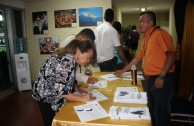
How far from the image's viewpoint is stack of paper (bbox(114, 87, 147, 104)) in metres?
1.58

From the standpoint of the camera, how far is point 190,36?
3.62m

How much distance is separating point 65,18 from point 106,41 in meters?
2.28

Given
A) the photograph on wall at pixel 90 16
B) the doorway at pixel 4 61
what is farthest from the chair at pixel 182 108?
the doorway at pixel 4 61

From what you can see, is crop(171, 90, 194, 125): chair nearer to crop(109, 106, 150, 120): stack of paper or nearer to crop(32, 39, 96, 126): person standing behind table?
crop(109, 106, 150, 120): stack of paper

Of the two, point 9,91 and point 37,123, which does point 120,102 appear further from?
point 9,91

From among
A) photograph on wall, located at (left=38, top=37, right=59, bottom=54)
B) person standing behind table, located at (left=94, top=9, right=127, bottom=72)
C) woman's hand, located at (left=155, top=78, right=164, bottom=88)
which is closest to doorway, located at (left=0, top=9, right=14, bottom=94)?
photograph on wall, located at (left=38, top=37, right=59, bottom=54)

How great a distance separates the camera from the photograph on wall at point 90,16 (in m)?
4.84

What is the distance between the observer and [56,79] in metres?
1.43

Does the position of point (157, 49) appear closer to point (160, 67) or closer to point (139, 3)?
point (160, 67)

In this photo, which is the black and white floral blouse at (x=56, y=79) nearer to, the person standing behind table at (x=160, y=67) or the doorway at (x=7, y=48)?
the person standing behind table at (x=160, y=67)

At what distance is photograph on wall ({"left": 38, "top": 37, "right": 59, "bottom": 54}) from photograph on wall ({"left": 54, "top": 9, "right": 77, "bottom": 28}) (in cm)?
44

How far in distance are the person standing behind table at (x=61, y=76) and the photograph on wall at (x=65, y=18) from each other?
3.60 meters

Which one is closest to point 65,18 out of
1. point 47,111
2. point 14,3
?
point 14,3

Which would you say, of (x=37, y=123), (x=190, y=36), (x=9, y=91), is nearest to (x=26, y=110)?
(x=37, y=123)
